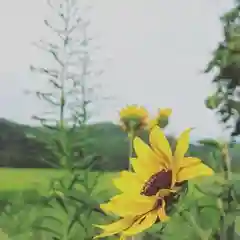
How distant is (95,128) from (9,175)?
0.57ft

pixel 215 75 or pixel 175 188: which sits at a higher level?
pixel 215 75

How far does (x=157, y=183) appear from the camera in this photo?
90cm

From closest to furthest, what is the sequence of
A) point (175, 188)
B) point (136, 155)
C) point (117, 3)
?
point (175, 188), point (136, 155), point (117, 3)

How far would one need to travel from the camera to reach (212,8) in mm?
1050

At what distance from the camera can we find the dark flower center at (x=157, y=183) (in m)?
0.88

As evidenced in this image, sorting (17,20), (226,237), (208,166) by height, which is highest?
(17,20)

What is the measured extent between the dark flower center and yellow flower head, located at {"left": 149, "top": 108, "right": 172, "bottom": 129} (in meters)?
0.13

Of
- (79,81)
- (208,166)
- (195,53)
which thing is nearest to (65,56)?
(79,81)

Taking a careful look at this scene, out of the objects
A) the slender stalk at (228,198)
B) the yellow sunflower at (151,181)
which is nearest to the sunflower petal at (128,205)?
the yellow sunflower at (151,181)

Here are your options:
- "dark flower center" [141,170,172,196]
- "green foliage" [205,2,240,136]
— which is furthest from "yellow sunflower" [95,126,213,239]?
"green foliage" [205,2,240,136]

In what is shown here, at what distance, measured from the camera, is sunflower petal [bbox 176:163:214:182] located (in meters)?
0.87

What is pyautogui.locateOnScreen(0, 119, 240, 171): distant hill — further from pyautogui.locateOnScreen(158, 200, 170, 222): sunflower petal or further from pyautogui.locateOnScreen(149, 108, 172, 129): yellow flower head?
pyautogui.locateOnScreen(158, 200, 170, 222): sunflower petal

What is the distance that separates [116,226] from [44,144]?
0.65 ft

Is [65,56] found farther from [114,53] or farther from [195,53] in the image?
[195,53]
